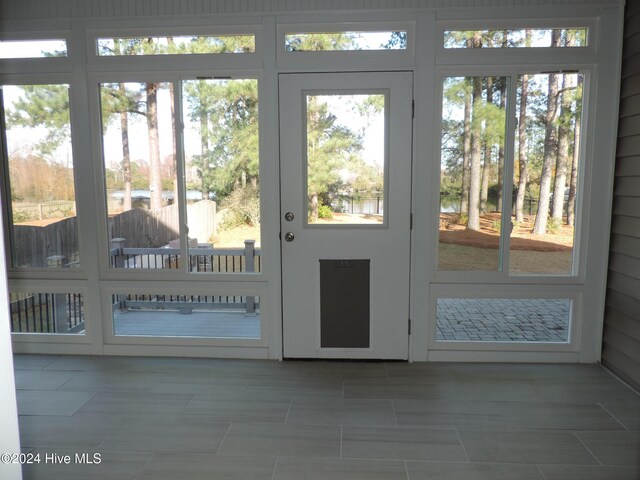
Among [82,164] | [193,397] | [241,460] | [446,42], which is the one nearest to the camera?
[241,460]

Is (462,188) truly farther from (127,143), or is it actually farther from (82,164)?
(82,164)

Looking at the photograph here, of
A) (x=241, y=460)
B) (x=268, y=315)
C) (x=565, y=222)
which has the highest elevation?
(x=565, y=222)

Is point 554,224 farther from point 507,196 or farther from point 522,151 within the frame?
point 522,151

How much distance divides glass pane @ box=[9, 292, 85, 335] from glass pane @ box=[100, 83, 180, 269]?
531 millimetres

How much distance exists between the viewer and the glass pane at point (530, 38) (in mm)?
2963

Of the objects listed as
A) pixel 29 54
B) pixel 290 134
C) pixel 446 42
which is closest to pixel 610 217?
pixel 446 42

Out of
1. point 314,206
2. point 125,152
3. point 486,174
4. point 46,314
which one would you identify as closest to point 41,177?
point 125,152

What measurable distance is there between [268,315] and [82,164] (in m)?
1.76

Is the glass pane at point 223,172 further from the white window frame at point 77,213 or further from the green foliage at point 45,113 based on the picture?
the green foliage at point 45,113

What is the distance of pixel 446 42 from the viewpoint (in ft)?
9.86

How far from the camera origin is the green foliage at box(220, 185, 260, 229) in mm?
3191

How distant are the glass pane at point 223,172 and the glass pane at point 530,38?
1.51 metres

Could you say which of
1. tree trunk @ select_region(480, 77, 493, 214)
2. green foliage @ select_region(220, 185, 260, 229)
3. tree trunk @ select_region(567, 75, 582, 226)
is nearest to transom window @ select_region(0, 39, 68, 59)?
green foliage @ select_region(220, 185, 260, 229)

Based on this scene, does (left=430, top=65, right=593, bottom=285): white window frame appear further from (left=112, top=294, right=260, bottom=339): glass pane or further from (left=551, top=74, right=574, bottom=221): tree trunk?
(left=112, top=294, right=260, bottom=339): glass pane
